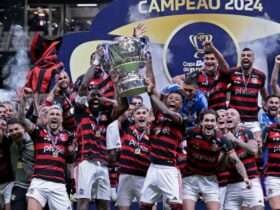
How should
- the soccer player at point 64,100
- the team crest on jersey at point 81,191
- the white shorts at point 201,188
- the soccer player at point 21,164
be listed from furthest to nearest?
the soccer player at point 64,100
the team crest on jersey at point 81,191
the white shorts at point 201,188
the soccer player at point 21,164

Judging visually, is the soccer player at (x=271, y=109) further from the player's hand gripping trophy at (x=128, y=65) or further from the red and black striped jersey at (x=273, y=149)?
the player's hand gripping trophy at (x=128, y=65)

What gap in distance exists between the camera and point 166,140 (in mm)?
12844

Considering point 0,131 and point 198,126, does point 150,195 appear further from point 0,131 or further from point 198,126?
point 0,131

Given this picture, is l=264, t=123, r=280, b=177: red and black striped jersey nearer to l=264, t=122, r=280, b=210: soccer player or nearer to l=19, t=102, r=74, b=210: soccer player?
l=264, t=122, r=280, b=210: soccer player

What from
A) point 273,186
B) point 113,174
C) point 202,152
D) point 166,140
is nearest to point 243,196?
point 273,186

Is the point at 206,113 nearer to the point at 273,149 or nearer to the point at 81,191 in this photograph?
the point at 273,149

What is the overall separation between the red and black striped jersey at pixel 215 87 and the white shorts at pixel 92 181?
1.86m

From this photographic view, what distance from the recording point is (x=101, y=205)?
1373 centimetres

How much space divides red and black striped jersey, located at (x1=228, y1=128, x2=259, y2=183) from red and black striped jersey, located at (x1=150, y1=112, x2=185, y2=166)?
788 millimetres

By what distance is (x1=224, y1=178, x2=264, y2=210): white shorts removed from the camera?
1313 cm

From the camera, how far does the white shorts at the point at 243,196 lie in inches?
517

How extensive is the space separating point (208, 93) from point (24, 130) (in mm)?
2959

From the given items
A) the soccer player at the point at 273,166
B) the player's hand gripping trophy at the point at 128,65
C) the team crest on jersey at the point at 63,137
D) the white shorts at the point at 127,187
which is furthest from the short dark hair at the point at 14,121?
the soccer player at the point at 273,166

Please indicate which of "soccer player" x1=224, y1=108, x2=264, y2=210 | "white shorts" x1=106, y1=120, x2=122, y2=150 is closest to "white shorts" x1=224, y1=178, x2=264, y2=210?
"soccer player" x1=224, y1=108, x2=264, y2=210
